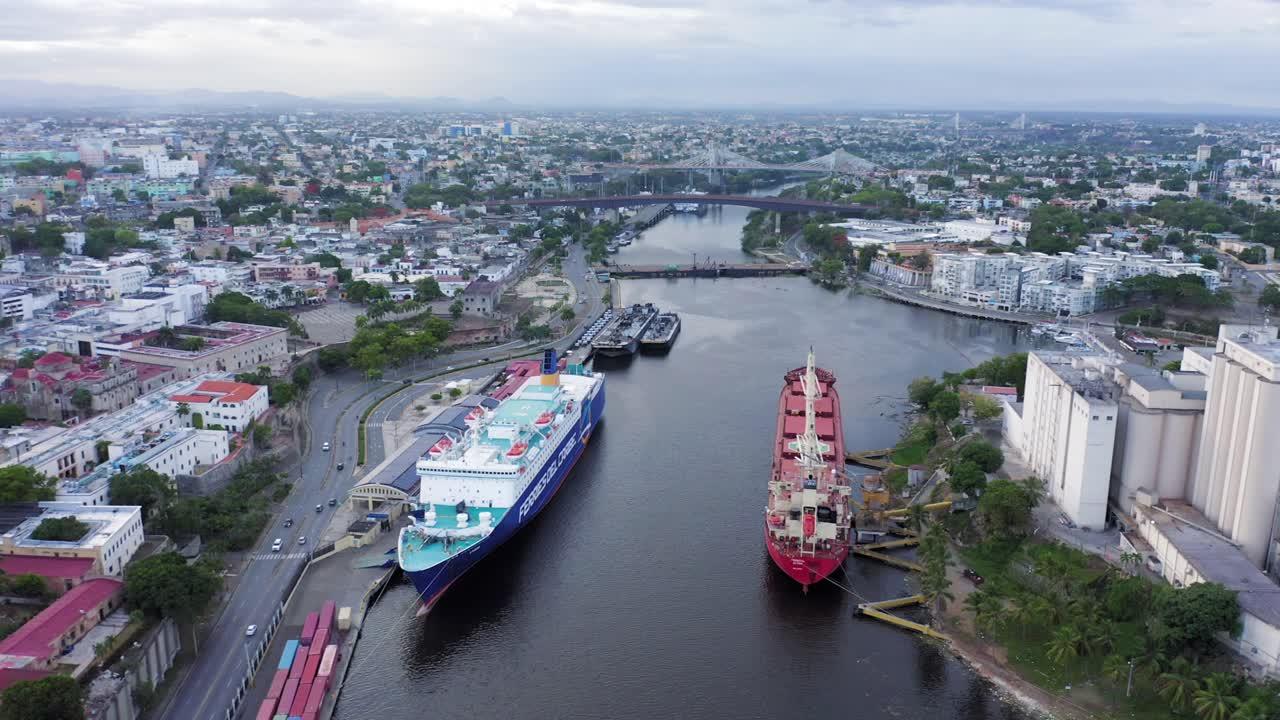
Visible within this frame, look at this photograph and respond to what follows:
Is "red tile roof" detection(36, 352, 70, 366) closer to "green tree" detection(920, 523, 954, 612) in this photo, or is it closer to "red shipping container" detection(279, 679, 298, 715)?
"red shipping container" detection(279, 679, 298, 715)

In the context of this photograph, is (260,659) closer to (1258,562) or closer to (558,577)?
(558,577)

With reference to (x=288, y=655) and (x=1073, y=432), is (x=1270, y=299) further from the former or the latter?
(x=288, y=655)

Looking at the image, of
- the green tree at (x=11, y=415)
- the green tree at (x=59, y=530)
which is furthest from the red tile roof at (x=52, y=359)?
the green tree at (x=59, y=530)

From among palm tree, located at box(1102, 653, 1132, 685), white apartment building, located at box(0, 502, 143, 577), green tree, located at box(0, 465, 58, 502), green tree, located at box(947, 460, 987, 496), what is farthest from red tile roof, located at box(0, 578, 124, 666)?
green tree, located at box(947, 460, 987, 496)

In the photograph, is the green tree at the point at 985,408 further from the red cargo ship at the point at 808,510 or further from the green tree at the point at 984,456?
the red cargo ship at the point at 808,510

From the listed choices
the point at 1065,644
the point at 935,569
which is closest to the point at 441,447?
the point at 935,569

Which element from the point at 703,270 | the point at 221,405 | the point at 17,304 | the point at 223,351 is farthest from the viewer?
the point at 703,270

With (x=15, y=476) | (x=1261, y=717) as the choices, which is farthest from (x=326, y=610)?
(x=1261, y=717)
